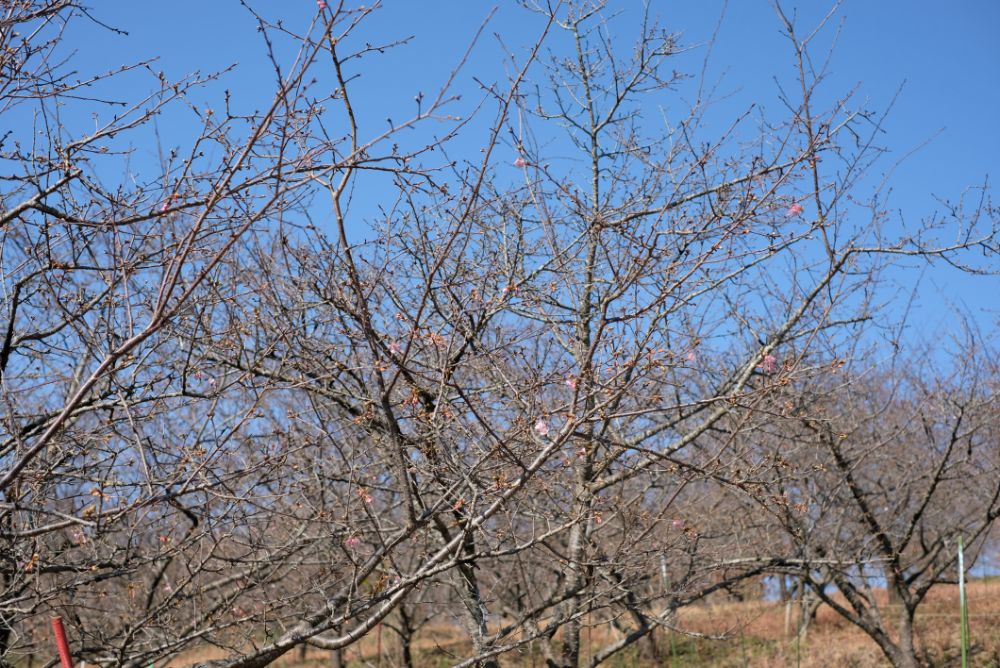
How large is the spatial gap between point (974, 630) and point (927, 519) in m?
5.15

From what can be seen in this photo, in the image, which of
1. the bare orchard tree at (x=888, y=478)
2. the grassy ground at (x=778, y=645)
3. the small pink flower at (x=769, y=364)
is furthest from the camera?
the grassy ground at (x=778, y=645)

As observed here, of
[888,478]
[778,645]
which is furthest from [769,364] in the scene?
[778,645]

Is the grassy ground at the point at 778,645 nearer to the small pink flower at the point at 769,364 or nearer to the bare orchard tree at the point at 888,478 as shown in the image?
the bare orchard tree at the point at 888,478

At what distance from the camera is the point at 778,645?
1587 centimetres


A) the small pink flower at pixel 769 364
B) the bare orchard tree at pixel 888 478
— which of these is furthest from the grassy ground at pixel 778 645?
the small pink flower at pixel 769 364

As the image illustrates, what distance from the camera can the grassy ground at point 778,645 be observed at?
42.9 ft

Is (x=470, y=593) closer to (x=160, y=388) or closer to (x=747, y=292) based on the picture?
(x=160, y=388)

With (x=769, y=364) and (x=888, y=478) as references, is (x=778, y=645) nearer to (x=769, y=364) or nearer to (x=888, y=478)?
(x=888, y=478)

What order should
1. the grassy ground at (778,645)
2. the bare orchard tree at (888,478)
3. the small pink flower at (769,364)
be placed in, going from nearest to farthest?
1. the small pink flower at (769,364)
2. the bare orchard tree at (888,478)
3. the grassy ground at (778,645)

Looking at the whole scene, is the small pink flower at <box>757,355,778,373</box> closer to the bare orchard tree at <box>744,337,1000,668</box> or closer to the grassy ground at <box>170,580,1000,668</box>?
the bare orchard tree at <box>744,337,1000,668</box>

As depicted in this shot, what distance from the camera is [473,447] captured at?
438 cm

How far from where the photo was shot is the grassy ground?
13070mm

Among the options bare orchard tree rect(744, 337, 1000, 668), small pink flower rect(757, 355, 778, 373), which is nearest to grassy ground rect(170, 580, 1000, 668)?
bare orchard tree rect(744, 337, 1000, 668)

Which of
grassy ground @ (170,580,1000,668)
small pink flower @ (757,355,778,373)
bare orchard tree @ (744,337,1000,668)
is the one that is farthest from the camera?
grassy ground @ (170,580,1000,668)
